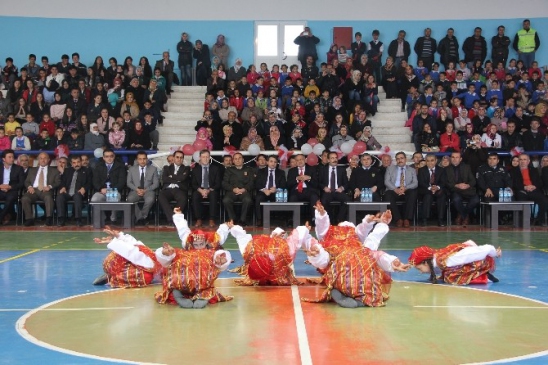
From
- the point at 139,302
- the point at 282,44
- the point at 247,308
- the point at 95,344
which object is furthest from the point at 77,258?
the point at 282,44

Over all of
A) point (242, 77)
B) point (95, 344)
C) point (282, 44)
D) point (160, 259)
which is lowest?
point (95, 344)

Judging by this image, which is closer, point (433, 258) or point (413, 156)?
point (433, 258)

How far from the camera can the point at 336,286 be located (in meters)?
6.88

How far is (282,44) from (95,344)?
18986 mm

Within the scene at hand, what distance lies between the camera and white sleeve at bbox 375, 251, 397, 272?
6715 mm

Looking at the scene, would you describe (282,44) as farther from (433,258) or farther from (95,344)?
(95,344)

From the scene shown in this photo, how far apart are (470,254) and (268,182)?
319 inches

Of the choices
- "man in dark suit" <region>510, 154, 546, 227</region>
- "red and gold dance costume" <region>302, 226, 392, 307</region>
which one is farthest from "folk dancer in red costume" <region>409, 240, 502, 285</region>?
"man in dark suit" <region>510, 154, 546, 227</region>

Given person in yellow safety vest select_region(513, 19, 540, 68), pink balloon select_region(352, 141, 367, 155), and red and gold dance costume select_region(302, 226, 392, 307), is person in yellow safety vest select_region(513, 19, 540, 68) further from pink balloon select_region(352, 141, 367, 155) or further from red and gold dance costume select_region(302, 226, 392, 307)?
red and gold dance costume select_region(302, 226, 392, 307)

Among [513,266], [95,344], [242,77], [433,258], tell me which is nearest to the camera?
[95,344]

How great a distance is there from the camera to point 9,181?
16062 millimetres

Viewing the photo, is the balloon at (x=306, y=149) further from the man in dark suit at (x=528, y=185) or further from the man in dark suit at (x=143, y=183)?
the man in dark suit at (x=528, y=185)

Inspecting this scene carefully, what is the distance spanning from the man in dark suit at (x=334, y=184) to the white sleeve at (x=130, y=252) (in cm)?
800

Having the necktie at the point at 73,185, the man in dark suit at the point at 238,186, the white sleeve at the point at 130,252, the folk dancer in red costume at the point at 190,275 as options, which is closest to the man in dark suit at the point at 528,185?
the man in dark suit at the point at 238,186
